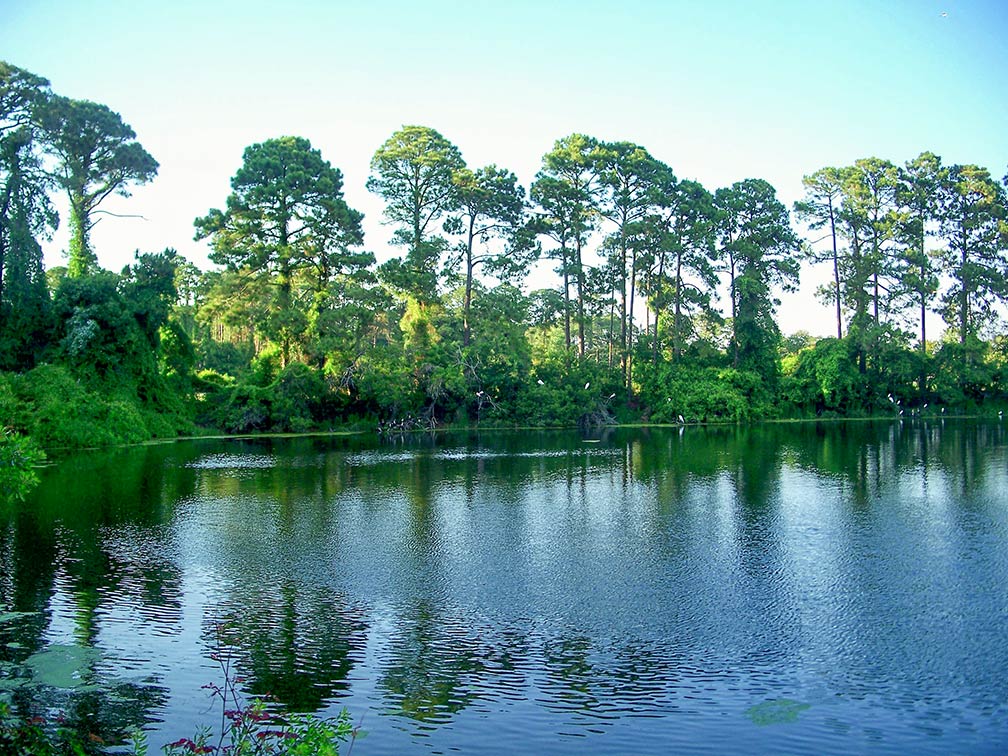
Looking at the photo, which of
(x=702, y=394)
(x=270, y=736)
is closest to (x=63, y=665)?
(x=270, y=736)

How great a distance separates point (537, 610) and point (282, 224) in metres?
38.9

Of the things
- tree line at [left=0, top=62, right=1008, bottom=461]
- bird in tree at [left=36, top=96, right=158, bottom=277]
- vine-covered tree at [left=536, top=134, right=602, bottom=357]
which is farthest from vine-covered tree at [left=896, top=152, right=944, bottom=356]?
bird in tree at [left=36, top=96, right=158, bottom=277]

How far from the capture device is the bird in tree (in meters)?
42.4

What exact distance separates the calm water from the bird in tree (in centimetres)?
2641

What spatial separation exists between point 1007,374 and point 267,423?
151 ft

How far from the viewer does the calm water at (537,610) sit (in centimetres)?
785

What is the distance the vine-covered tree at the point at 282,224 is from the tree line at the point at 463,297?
0.12 metres

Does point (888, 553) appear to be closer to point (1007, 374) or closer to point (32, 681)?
point (32, 681)

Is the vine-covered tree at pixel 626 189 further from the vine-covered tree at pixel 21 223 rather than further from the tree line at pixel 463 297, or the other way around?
the vine-covered tree at pixel 21 223

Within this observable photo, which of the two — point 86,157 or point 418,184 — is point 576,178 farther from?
point 86,157

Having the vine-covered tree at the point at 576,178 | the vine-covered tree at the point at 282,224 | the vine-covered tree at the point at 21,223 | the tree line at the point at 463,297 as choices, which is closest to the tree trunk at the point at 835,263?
the tree line at the point at 463,297

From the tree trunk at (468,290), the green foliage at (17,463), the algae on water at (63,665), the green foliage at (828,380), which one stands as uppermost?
the tree trunk at (468,290)

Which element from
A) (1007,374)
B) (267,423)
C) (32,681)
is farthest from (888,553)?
(1007,374)

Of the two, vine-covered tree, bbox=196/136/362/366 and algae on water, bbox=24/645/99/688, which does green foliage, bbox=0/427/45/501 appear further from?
vine-covered tree, bbox=196/136/362/366
